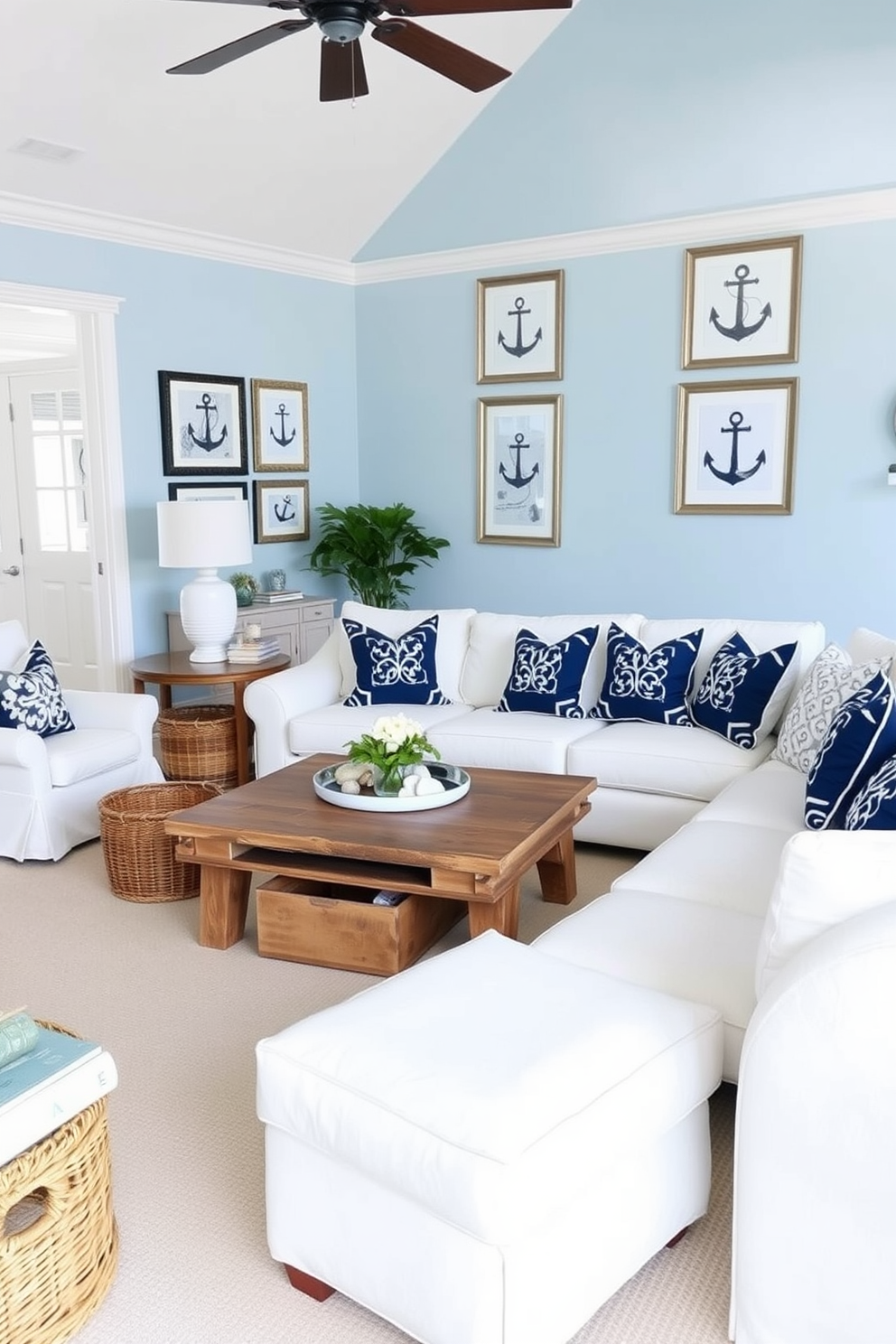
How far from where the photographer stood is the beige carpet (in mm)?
1972

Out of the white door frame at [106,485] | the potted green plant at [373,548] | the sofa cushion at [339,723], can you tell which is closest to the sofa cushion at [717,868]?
the sofa cushion at [339,723]

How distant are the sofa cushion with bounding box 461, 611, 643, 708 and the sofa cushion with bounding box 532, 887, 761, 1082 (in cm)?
208

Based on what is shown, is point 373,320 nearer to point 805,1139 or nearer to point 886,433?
point 886,433

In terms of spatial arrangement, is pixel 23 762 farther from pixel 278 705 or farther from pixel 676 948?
pixel 676 948

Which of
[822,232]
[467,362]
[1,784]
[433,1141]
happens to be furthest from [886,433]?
[433,1141]

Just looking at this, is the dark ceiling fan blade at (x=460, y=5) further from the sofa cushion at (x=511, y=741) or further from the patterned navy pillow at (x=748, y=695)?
the sofa cushion at (x=511, y=741)

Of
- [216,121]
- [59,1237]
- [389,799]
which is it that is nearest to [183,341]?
[216,121]

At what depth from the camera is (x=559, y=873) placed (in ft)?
12.5

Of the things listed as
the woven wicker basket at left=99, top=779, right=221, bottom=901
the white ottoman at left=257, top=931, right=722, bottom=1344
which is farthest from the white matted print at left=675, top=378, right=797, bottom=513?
the white ottoman at left=257, top=931, right=722, bottom=1344

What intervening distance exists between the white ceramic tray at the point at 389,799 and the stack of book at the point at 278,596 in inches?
101

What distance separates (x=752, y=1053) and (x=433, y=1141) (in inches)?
20.3

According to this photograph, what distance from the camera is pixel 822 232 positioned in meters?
5.35

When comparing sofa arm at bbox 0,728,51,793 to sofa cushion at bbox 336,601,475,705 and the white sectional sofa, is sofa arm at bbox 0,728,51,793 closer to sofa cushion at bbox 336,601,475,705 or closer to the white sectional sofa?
sofa cushion at bbox 336,601,475,705

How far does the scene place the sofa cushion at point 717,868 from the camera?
2.71m
